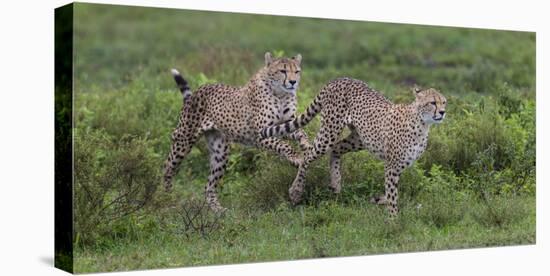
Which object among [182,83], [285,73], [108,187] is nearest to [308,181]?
[285,73]

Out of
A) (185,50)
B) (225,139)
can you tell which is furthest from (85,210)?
(185,50)

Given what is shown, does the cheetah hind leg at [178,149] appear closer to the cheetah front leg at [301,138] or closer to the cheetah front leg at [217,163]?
the cheetah front leg at [217,163]

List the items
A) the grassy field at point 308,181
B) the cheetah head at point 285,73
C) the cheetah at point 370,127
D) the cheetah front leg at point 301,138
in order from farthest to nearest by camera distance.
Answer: the cheetah front leg at point 301,138 < the cheetah head at point 285,73 < the cheetah at point 370,127 < the grassy field at point 308,181

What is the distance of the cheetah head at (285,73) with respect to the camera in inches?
307

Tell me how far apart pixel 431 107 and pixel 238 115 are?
154 centimetres

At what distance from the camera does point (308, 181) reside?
8.17 m

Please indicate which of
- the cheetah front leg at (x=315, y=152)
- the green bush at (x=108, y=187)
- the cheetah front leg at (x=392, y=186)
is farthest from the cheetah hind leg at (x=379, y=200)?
the green bush at (x=108, y=187)

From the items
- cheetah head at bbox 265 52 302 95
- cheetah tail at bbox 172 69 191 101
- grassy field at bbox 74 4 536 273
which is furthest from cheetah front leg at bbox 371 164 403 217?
cheetah tail at bbox 172 69 191 101

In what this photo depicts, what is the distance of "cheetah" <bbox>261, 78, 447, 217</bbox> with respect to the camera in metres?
7.64

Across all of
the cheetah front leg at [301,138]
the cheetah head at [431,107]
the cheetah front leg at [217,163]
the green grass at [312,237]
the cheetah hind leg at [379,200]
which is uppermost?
the cheetah head at [431,107]

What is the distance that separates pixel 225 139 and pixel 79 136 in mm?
1198

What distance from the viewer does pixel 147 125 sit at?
10.0 meters

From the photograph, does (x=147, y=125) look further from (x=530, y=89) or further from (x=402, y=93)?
(x=530, y=89)

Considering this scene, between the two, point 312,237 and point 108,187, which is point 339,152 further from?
point 108,187
